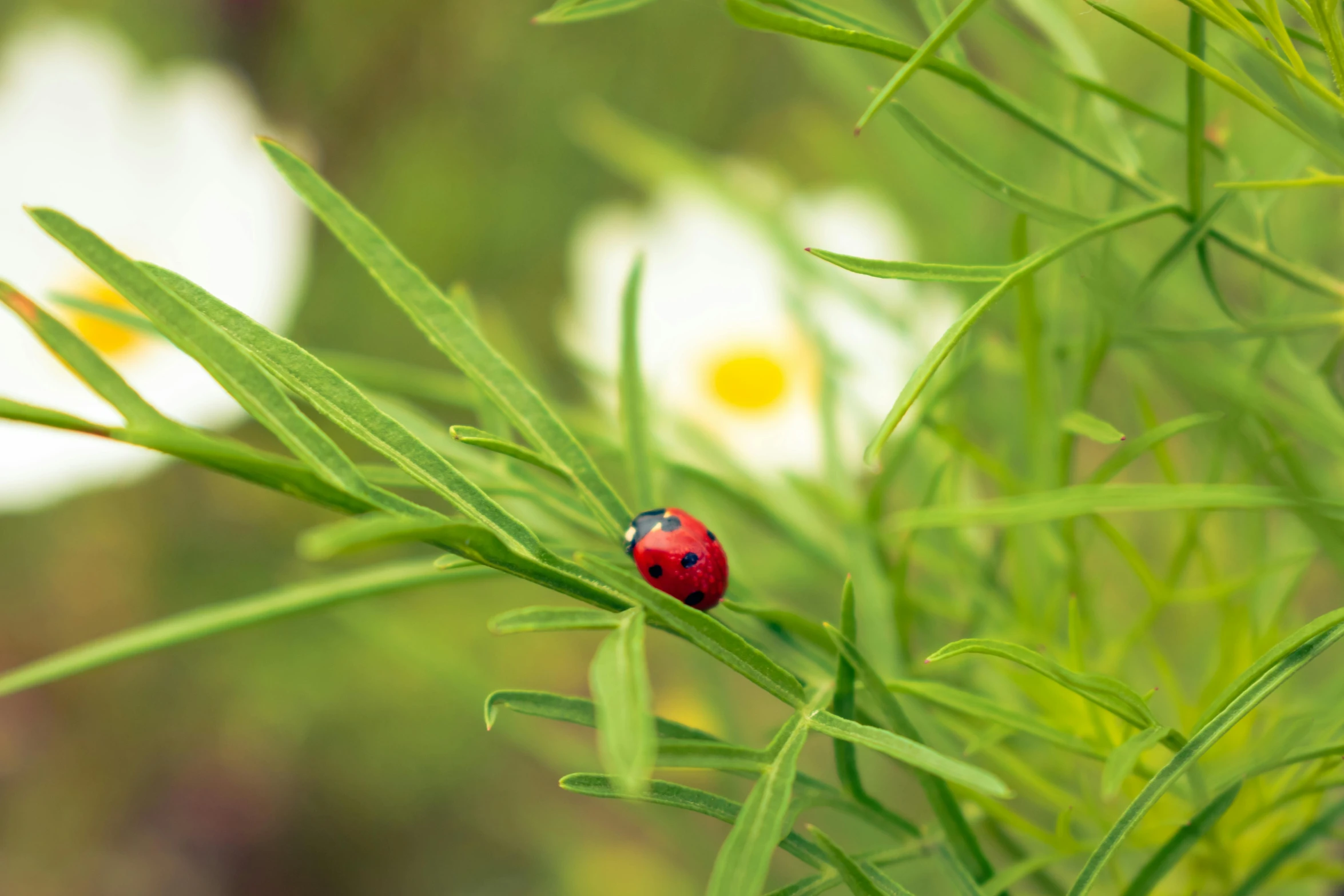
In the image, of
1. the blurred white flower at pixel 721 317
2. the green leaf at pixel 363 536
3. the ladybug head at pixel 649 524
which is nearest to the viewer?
the green leaf at pixel 363 536

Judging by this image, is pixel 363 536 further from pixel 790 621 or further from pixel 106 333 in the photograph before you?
pixel 106 333

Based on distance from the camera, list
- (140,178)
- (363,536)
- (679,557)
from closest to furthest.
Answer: (363,536), (679,557), (140,178)

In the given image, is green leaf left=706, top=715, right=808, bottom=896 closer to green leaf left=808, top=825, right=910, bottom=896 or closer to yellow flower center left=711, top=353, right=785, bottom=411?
green leaf left=808, top=825, right=910, bottom=896

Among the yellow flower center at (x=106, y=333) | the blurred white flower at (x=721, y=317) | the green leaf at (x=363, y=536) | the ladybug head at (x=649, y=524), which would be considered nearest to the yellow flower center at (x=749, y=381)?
the blurred white flower at (x=721, y=317)

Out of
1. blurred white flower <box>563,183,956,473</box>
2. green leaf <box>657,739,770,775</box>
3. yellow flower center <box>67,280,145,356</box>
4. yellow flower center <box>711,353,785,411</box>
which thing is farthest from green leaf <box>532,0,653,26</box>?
yellow flower center <box>67,280,145,356</box>

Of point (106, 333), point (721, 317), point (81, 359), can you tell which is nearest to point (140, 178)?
point (106, 333)

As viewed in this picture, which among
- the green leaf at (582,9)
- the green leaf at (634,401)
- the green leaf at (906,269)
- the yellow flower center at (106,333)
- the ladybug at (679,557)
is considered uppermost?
the yellow flower center at (106,333)

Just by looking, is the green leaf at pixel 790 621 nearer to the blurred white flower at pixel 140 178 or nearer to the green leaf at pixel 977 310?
the green leaf at pixel 977 310
